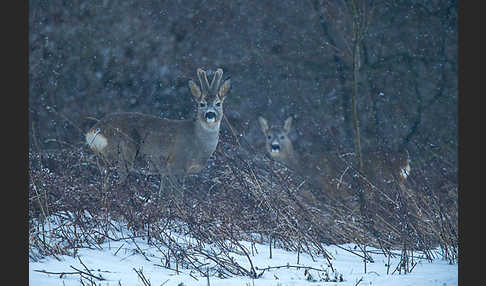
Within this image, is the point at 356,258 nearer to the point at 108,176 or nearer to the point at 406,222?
the point at 406,222

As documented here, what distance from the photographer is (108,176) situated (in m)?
5.37

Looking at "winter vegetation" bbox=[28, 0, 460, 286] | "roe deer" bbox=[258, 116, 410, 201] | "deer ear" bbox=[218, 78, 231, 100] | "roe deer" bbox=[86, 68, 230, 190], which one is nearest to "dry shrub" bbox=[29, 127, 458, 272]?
"winter vegetation" bbox=[28, 0, 460, 286]

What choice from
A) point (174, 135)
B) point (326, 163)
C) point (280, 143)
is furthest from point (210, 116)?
point (280, 143)

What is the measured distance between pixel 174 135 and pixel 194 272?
4.43 m

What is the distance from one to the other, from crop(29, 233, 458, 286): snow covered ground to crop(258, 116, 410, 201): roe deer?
158 inches

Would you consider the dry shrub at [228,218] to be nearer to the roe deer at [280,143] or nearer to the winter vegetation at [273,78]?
the winter vegetation at [273,78]

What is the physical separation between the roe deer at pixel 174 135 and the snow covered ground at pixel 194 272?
11.3ft

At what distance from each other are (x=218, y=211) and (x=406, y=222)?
1478 mm

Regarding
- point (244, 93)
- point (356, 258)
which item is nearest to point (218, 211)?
point (356, 258)

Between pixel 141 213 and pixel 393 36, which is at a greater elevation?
pixel 393 36

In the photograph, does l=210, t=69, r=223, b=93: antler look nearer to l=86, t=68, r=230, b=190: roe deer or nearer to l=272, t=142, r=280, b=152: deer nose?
l=86, t=68, r=230, b=190: roe deer

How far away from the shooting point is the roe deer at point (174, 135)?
8.26m

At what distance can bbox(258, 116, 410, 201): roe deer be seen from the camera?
31.1 feet

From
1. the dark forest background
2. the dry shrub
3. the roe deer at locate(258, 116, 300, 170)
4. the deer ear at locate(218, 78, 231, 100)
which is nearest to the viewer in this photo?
the dry shrub
